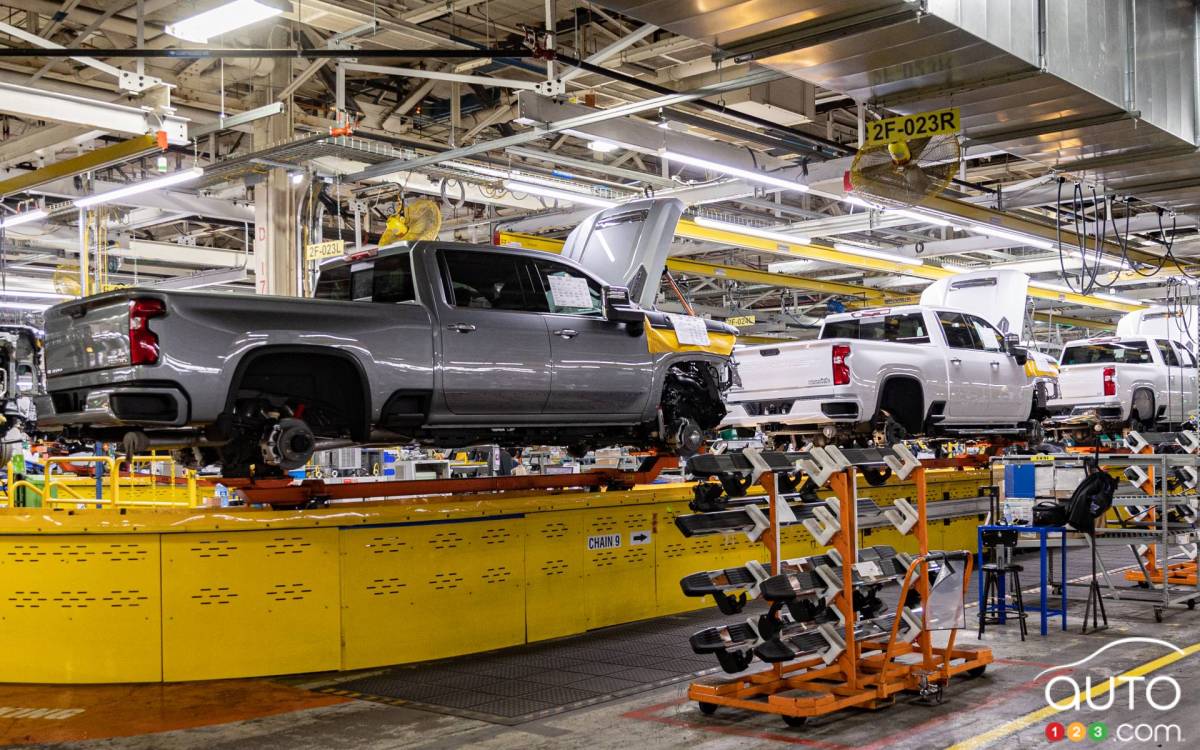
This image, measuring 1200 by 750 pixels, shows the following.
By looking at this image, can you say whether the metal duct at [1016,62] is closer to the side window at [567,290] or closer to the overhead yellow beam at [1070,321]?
the side window at [567,290]

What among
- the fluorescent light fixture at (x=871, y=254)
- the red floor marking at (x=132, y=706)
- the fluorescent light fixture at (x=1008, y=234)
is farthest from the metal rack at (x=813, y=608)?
the fluorescent light fixture at (x=871, y=254)

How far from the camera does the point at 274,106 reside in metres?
10.8

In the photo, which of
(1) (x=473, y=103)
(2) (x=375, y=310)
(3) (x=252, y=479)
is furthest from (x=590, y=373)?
(1) (x=473, y=103)

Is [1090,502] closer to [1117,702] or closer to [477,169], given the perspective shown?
[1117,702]

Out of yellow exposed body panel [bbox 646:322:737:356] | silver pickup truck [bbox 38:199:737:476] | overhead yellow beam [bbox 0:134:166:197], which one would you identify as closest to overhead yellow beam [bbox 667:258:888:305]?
yellow exposed body panel [bbox 646:322:737:356]

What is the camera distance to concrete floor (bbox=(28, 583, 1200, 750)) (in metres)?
5.53

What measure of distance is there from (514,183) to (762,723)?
769cm

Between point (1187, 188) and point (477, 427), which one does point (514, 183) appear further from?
point (1187, 188)

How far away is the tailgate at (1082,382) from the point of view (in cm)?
1714

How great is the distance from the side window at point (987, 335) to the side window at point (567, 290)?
6.15 metres

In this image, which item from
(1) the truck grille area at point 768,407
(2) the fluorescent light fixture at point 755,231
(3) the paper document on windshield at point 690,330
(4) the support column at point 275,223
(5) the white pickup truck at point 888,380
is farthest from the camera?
(2) the fluorescent light fixture at point 755,231

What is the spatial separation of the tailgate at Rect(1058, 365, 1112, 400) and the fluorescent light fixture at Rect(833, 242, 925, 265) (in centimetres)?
295

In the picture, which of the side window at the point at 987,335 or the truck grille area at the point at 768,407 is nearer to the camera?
the truck grille area at the point at 768,407

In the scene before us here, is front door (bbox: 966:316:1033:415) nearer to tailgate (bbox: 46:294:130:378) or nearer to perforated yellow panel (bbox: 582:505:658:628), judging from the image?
perforated yellow panel (bbox: 582:505:658:628)
